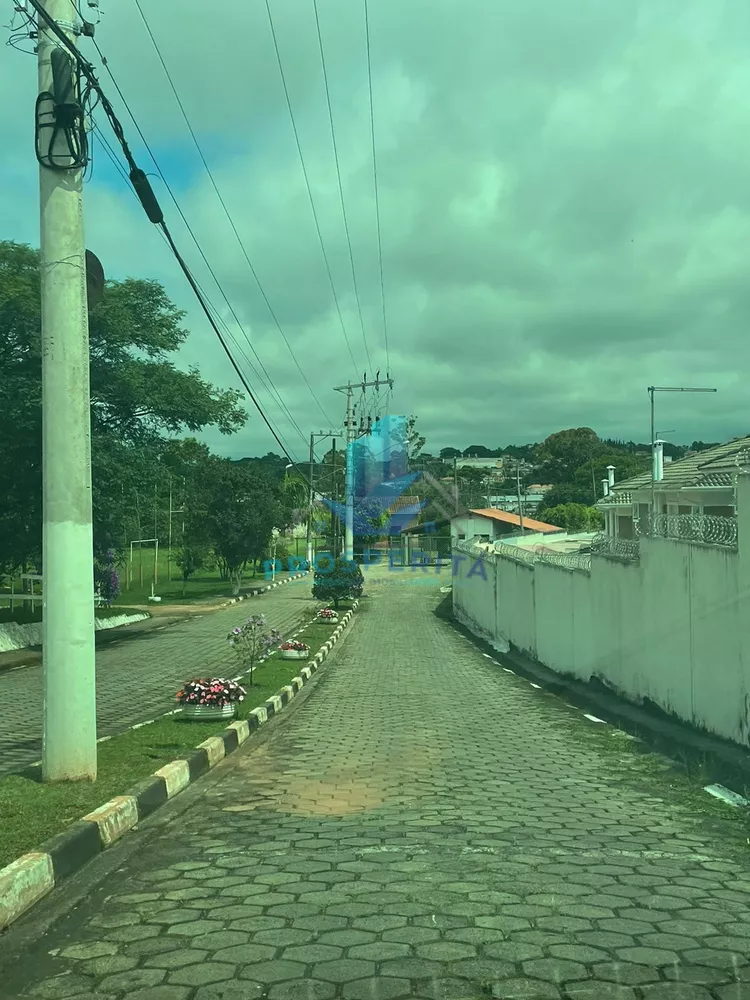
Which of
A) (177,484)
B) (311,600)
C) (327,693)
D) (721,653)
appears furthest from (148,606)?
(721,653)

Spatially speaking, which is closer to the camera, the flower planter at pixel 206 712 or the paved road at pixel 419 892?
the paved road at pixel 419 892

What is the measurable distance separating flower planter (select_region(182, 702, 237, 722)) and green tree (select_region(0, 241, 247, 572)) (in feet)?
35.6

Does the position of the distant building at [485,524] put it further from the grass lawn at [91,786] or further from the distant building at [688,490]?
the grass lawn at [91,786]

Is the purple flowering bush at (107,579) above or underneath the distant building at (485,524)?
underneath

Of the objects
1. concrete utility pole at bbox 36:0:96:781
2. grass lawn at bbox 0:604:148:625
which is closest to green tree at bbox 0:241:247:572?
grass lawn at bbox 0:604:148:625

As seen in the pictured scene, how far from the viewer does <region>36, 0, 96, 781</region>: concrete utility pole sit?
6801mm

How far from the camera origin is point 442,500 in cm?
7012

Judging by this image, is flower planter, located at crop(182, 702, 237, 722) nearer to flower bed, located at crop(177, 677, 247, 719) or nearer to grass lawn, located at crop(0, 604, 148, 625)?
flower bed, located at crop(177, 677, 247, 719)

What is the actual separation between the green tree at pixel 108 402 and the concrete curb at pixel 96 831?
1222cm

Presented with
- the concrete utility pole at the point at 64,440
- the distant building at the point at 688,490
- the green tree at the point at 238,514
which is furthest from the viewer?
the green tree at the point at 238,514

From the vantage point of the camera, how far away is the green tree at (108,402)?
19547 mm

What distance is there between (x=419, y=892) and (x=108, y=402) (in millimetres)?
19606

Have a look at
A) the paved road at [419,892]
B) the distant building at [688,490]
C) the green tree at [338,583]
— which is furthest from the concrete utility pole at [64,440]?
the green tree at [338,583]

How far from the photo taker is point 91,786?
673 cm
